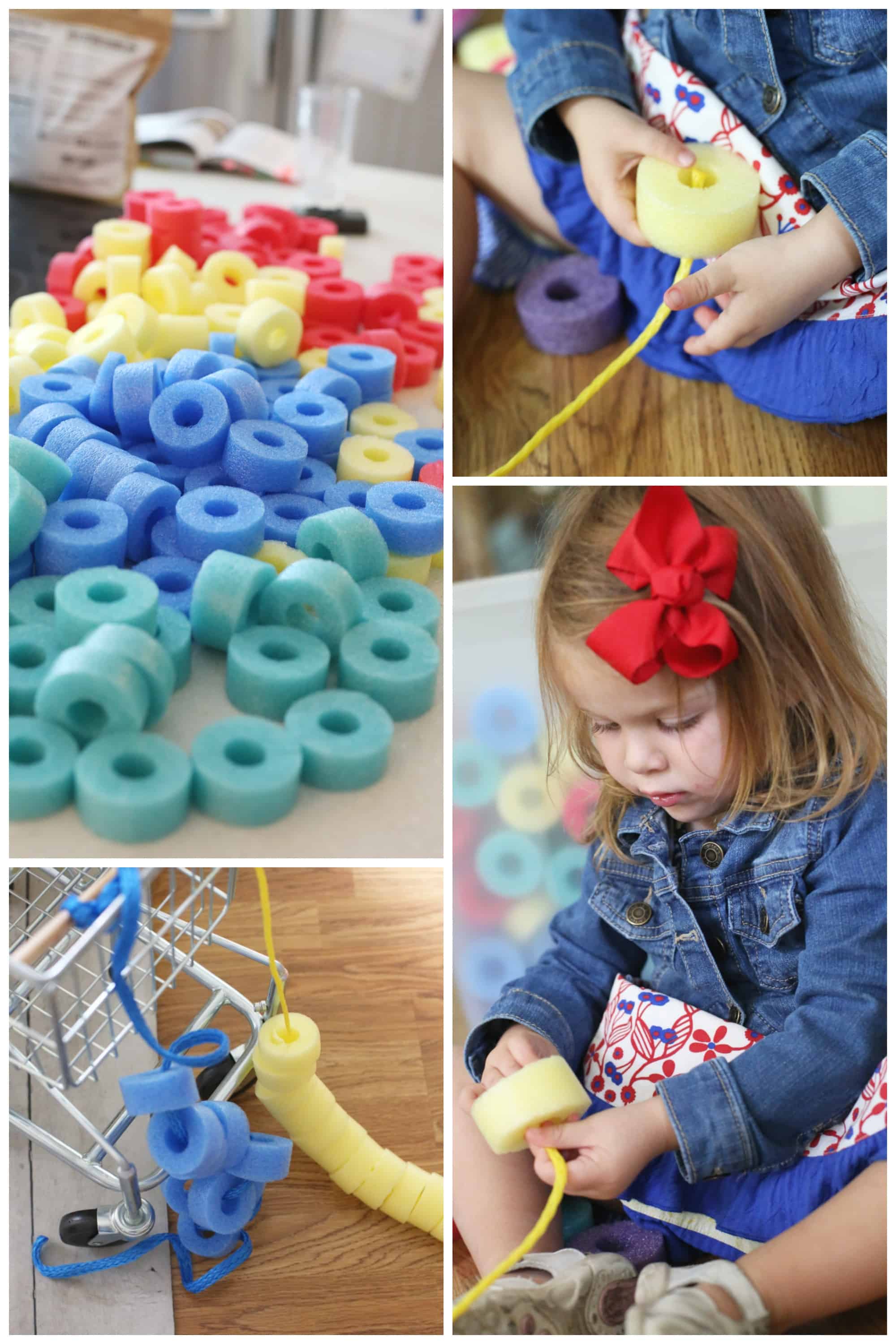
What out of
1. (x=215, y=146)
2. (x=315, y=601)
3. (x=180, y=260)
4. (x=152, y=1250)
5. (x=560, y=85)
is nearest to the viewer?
(x=315, y=601)

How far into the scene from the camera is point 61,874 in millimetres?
916

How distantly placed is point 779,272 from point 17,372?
0.59 m

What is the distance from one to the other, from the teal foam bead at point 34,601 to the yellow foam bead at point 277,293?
1.50ft

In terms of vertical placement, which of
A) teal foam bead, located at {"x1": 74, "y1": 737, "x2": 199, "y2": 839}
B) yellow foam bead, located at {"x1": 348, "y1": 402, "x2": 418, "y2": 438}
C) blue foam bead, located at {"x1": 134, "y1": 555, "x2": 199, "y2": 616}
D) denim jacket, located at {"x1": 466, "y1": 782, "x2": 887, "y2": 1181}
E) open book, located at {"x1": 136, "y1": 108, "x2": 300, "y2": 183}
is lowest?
denim jacket, located at {"x1": 466, "y1": 782, "x2": 887, "y2": 1181}

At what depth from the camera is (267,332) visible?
3.37 feet

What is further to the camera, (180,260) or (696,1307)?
(180,260)

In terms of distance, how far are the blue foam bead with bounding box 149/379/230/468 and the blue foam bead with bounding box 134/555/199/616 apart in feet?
0.32

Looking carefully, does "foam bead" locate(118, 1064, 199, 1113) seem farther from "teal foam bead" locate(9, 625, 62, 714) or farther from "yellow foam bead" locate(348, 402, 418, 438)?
"yellow foam bead" locate(348, 402, 418, 438)

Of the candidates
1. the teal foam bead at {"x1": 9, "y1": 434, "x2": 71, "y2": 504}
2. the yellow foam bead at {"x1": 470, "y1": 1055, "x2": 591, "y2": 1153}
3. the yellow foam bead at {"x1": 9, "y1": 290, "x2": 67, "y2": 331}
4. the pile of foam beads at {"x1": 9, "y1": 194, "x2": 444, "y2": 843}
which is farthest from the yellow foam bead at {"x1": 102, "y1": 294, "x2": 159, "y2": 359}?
the yellow foam bead at {"x1": 470, "y1": 1055, "x2": 591, "y2": 1153}

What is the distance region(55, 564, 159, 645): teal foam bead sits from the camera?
69cm

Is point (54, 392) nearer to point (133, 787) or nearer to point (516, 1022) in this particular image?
point (133, 787)

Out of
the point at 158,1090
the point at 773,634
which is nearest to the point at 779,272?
the point at 773,634

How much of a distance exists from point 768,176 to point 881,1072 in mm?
657

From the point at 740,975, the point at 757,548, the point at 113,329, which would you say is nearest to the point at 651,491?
the point at 757,548
